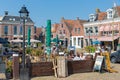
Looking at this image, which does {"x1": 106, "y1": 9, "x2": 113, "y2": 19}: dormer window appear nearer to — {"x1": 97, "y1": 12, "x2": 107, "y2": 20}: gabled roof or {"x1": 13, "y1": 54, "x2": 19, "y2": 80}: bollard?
{"x1": 97, "y1": 12, "x2": 107, "y2": 20}: gabled roof

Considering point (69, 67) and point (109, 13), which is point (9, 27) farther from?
point (69, 67)

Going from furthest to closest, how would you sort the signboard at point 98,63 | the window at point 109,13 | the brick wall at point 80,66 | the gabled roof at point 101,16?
the gabled roof at point 101,16
the window at point 109,13
the signboard at point 98,63
the brick wall at point 80,66

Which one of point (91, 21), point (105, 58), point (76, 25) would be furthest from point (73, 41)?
point (105, 58)

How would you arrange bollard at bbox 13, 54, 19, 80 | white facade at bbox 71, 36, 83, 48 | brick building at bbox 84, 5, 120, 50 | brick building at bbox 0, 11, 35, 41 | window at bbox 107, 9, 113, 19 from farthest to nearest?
1. brick building at bbox 0, 11, 35, 41
2. white facade at bbox 71, 36, 83, 48
3. window at bbox 107, 9, 113, 19
4. brick building at bbox 84, 5, 120, 50
5. bollard at bbox 13, 54, 19, 80

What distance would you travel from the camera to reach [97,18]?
190ft

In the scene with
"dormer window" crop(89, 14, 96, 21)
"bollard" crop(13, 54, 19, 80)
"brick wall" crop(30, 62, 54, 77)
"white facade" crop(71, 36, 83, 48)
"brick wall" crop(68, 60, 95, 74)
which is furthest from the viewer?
Answer: "white facade" crop(71, 36, 83, 48)

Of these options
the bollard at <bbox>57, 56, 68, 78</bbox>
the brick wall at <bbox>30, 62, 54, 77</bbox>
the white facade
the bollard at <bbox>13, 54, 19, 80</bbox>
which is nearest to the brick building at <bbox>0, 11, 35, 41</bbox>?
the white facade

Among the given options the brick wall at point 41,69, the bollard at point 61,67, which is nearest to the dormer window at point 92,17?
the brick wall at point 41,69

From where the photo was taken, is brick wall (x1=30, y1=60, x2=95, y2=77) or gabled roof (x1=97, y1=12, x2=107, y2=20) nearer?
brick wall (x1=30, y1=60, x2=95, y2=77)

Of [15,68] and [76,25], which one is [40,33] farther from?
[15,68]

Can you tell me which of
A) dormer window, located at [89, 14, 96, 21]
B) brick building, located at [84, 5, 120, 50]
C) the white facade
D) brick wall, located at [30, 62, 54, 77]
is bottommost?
brick wall, located at [30, 62, 54, 77]

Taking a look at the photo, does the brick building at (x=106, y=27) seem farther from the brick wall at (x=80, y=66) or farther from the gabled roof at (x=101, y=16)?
the brick wall at (x=80, y=66)

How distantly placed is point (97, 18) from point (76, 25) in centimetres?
876

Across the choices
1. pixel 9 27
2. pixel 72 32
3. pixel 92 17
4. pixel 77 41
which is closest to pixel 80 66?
pixel 92 17
